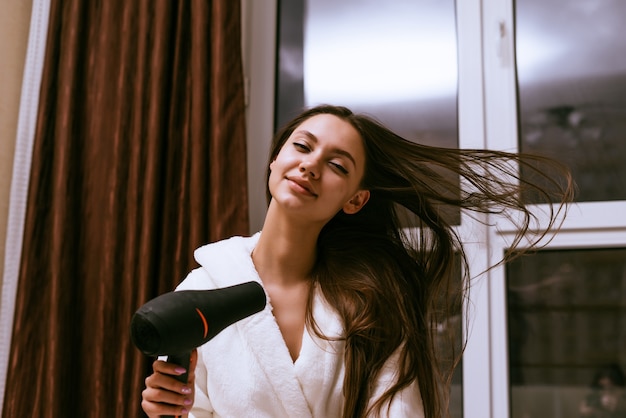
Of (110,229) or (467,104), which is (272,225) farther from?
(467,104)

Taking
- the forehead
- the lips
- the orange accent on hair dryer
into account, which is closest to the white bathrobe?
the lips

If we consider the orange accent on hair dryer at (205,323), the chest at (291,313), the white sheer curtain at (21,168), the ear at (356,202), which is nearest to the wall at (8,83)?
the white sheer curtain at (21,168)

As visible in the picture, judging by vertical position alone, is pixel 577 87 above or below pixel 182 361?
above

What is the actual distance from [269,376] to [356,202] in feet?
1.40

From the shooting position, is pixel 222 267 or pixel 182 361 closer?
pixel 182 361

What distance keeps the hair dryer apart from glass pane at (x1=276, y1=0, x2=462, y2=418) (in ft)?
3.94

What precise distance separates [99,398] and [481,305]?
3.26 ft

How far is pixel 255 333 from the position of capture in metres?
1.39

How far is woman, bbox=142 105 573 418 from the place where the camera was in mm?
1375

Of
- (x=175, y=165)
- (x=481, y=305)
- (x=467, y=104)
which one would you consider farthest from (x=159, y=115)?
(x=481, y=305)

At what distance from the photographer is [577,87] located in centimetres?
192

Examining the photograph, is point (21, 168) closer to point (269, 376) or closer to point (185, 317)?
point (269, 376)

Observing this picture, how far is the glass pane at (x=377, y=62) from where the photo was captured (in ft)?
6.61

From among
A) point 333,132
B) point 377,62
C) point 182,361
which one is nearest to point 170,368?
point 182,361
